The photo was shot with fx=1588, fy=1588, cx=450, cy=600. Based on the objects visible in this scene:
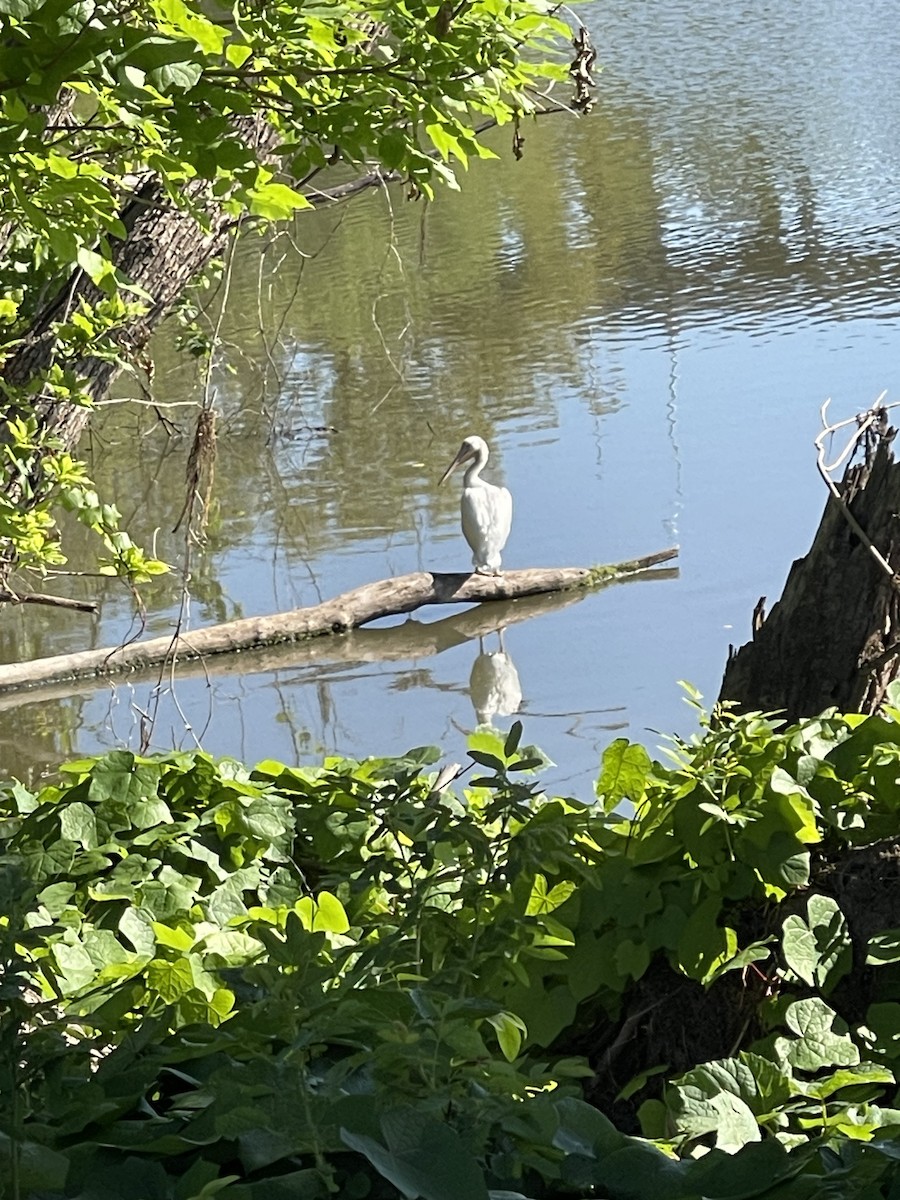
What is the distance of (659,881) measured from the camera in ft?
10.4

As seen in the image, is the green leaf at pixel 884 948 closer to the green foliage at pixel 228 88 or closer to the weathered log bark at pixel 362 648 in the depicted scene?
the green foliage at pixel 228 88

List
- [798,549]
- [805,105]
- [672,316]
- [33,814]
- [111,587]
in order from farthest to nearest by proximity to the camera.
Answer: [805,105], [672,316], [111,587], [798,549], [33,814]

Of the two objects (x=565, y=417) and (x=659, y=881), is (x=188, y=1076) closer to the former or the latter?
(x=659, y=881)

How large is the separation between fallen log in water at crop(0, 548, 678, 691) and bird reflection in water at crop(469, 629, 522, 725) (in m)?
0.49

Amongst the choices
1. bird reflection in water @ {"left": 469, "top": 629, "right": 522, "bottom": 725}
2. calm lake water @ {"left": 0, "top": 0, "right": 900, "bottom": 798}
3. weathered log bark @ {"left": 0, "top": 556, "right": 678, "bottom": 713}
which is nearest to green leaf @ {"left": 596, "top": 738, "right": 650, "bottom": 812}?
calm lake water @ {"left": 0, "top": 0, "right": 900, "bottom": 798}

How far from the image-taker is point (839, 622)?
170 inches

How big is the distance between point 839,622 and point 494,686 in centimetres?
382

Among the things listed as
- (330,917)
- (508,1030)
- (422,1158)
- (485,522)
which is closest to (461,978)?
(508,1030)

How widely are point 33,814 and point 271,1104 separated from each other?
1.90 meters

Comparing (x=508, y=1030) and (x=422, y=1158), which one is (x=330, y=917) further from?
(x=422, y=1158)

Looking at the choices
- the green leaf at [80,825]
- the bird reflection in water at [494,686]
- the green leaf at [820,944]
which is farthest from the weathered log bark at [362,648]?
the green leaf at [820,944]

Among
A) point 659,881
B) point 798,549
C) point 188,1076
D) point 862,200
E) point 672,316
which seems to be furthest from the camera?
point 862,200

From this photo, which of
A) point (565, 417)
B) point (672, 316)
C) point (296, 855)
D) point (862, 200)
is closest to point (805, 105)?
point (862, 200)

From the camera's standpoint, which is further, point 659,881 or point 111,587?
point 111,587
